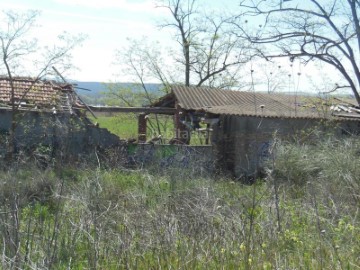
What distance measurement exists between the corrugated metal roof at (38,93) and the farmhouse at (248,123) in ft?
14.3

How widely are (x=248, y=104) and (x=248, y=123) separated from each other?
2.79 metres

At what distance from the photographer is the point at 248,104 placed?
2186 cm

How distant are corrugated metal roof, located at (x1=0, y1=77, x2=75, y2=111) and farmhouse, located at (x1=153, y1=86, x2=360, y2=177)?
435cm

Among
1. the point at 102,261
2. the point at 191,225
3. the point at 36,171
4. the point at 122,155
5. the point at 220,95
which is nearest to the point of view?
the point at 102,261

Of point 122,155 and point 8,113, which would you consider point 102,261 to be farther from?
point 8,113

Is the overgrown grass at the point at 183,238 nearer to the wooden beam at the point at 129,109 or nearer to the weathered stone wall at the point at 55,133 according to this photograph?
the weathered stone wall at the point at 55,133

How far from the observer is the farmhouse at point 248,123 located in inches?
730

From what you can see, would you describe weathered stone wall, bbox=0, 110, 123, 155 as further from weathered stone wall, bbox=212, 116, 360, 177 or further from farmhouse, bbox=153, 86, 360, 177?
weathered stone wall, bbox=212, 116, 360, 177

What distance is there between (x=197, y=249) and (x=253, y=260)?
0.58 metres

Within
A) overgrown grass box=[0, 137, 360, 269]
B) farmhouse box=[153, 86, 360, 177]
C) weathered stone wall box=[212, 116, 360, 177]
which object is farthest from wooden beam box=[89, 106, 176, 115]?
overgrown grass box=[0, 137, 360, 269]

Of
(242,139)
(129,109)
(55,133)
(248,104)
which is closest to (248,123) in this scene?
(242,139)

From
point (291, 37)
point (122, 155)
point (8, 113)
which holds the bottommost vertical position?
point (122, 155)

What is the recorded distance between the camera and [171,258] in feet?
16.7

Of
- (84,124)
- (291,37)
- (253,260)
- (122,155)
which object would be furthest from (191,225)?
(291,37)
